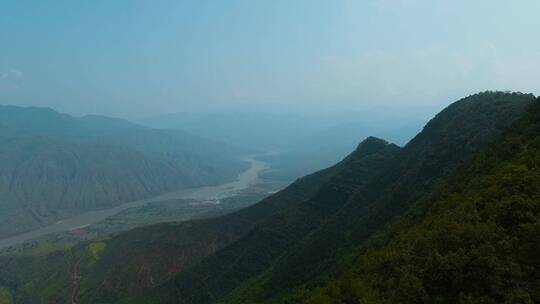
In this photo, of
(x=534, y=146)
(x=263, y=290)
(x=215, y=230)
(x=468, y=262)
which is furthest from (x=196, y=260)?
(x=468, y=262)

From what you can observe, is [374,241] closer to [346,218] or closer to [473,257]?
[473,257]

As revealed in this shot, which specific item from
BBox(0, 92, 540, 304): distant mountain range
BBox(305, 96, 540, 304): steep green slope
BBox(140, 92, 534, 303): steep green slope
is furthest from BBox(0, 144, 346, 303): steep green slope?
BBox(305, 96, 540, 304): steep green slope

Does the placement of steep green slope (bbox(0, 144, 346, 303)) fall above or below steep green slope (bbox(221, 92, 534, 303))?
below

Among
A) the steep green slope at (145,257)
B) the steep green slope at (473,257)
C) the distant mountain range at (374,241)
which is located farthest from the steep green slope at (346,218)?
the steep green slope at (473,257)

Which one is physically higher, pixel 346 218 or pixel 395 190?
pixel 395 190

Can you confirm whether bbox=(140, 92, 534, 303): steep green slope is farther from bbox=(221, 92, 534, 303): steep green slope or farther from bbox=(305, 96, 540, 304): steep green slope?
bbox=(305, 96, 540, 304): steep green slope

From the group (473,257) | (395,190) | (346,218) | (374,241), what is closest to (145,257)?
(346,218)
